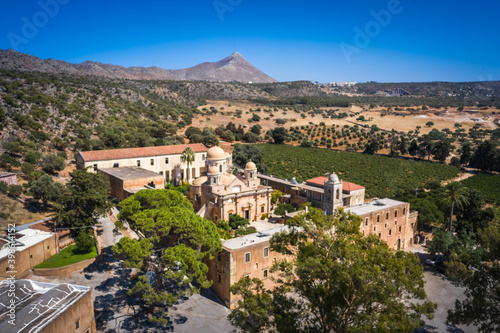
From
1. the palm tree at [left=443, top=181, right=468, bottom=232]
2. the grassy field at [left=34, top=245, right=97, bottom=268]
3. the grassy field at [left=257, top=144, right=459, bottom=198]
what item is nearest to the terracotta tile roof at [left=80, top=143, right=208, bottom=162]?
the grassy field at [left=34, top=245, right=97, bottom=268]

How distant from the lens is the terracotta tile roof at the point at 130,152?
45906mm

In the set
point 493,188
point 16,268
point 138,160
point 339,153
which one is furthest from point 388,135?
point 16,268

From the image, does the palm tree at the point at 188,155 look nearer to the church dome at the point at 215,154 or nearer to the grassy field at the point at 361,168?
the church dome at the point at 215,154

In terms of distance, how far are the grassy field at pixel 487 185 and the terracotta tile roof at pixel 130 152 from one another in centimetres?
5206

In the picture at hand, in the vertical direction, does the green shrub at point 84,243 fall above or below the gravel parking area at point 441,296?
above

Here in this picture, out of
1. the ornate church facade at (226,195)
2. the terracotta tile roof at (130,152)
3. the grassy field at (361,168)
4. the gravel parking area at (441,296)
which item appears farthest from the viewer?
the grassy field at (361,168)

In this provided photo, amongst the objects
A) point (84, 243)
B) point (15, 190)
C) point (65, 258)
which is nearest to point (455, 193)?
point (84, 243)

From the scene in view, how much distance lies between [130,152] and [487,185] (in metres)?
69.5

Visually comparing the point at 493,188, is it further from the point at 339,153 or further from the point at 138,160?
the point at 138,160

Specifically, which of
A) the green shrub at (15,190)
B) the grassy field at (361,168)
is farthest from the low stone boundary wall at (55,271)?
the grassy field at (361,168)

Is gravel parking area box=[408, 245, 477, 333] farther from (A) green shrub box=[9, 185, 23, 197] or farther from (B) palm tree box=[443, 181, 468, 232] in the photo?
(A) green shrub box=[9, 185, 23, 197]

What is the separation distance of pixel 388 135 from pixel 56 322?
111 metres

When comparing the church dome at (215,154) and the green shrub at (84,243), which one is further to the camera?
the church dome at (215,154)

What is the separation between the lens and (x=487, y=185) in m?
65.7
